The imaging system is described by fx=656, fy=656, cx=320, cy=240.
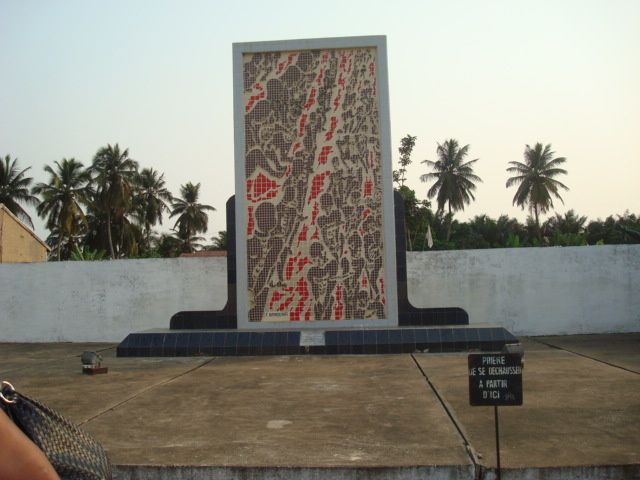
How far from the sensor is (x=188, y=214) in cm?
4300

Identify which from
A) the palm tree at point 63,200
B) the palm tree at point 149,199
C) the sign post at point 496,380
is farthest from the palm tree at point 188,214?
the sign post at point 496,380

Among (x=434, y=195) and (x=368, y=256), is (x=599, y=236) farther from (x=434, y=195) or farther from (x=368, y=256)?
(x=368, y=256)

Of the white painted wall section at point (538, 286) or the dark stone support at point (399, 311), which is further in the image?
the white painted wall section at point (538, 286)

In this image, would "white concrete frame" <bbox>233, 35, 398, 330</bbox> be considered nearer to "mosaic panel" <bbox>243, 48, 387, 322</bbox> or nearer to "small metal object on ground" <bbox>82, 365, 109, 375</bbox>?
"mosaic panel" <bbox>243, 48, 387, 322</bbox>

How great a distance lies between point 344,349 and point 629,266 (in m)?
5.92

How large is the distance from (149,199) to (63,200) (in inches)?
367

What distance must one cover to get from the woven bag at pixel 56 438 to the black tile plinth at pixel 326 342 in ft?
26.1

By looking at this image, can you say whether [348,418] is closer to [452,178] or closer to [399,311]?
[399,311]

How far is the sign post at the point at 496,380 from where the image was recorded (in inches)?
139

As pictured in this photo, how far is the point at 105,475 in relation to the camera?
125 cm

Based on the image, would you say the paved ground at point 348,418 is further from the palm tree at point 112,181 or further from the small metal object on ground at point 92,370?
the palm tree at point 112,181

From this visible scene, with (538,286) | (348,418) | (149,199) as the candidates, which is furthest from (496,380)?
(149,199)

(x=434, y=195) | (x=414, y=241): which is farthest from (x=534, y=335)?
(x=434, y=195)

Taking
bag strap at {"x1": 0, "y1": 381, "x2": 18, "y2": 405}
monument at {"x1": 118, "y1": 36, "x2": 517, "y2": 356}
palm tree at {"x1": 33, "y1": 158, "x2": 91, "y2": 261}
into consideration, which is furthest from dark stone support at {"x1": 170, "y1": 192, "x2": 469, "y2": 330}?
palm tree at {"x1": 33, "y1": 158, "x2": 91, "y2": 261}
